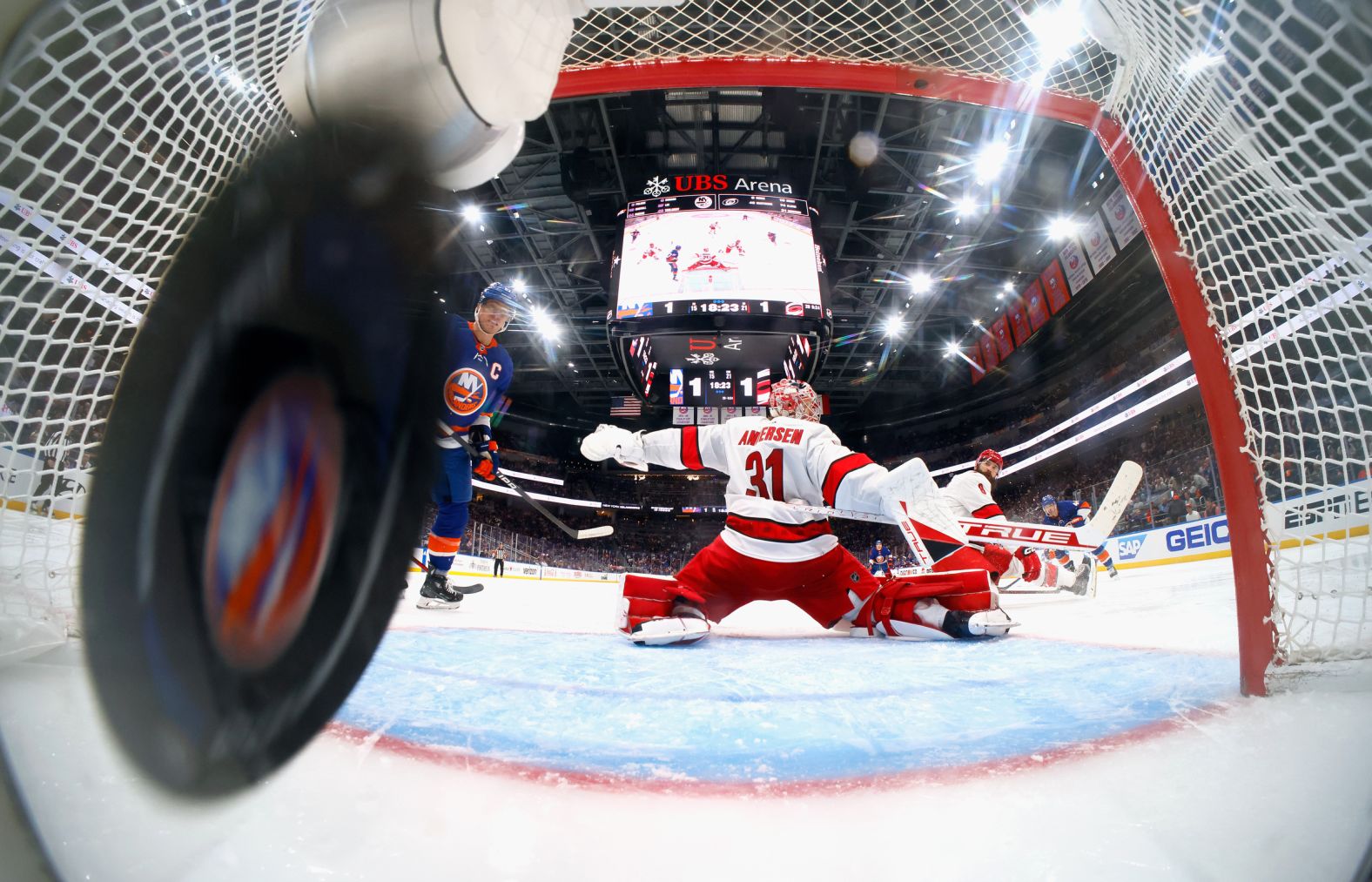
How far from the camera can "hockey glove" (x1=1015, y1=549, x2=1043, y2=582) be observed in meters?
3.52

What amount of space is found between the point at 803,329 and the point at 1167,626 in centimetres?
321

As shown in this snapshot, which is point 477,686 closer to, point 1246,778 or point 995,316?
point 1246,778

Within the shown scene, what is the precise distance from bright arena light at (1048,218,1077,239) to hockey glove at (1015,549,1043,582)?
5.43m

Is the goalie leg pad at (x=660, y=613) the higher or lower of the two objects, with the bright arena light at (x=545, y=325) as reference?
lower

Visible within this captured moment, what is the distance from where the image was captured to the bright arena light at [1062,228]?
6988 millimetres

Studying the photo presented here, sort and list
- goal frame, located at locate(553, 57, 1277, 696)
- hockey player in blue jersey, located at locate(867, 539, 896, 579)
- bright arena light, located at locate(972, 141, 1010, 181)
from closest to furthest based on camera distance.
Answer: goal frame, located at locate(553, 57, 1277, 696)
bright arena light, located at locate(972, 141, 1010, 181)
hockey player in blue jersey, located at locate(867, 539, 896, 579)

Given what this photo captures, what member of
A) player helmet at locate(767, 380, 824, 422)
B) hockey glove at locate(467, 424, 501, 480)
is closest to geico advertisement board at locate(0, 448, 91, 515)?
hockey glove at locate(467, 424, 501, 480)

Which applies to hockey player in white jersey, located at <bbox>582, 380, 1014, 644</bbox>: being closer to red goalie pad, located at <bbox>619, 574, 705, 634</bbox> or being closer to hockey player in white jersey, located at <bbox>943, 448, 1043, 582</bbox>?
red goalie pad, located at <bbox>619, 574, 705, 634</bbox>

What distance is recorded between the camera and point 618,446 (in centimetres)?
195

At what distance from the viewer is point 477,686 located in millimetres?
713

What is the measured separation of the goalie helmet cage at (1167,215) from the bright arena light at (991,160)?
617 cm

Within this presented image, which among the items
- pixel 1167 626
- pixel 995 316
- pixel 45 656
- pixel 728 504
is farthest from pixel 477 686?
pixel 995 316

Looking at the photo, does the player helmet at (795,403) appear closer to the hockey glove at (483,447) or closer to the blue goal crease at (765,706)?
the blue goal crease at (765,706)

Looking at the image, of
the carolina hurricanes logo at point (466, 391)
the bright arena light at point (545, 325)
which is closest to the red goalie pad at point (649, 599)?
the carolina hurricanes logo at point (466, 391)
